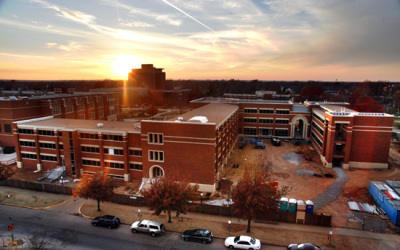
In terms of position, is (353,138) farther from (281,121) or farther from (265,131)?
(265,131)

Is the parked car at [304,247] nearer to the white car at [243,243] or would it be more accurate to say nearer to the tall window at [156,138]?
the white car at [243,243]

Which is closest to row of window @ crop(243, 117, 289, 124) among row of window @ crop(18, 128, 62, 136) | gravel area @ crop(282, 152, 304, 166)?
gravel area @ crop(282, 152, 304, 166)

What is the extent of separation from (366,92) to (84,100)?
14398cm

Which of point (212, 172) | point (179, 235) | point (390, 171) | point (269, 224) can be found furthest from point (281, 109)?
point (179, 235)

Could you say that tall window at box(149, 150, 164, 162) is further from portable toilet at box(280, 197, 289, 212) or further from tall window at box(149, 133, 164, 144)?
portable toilet at box(280, 197, 289, 212)

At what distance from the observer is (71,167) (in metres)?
46.7

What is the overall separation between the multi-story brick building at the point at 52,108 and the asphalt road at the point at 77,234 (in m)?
33.8

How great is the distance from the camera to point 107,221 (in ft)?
102

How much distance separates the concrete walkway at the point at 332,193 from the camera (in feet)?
120

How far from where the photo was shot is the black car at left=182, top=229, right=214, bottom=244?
28156mm

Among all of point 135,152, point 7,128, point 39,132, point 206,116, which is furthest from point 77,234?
point 7,128

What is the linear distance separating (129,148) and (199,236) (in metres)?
22.3

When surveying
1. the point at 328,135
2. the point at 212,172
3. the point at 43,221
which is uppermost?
the point at 328,135

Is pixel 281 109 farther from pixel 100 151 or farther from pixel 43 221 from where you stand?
pixel 43 221
